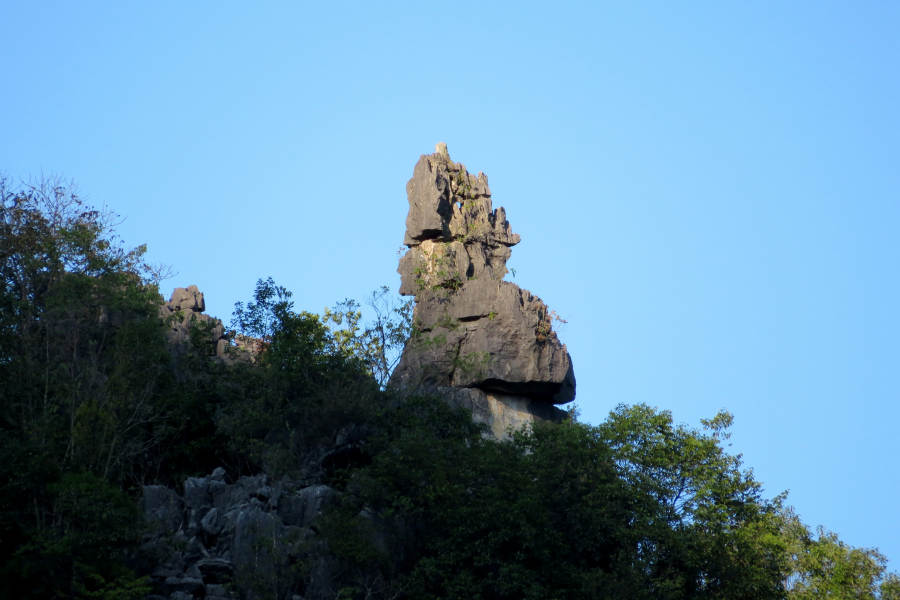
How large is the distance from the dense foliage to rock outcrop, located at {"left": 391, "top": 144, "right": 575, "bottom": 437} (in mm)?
3949

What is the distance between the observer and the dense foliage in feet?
76.2

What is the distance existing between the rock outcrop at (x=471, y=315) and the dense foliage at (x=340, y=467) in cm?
395

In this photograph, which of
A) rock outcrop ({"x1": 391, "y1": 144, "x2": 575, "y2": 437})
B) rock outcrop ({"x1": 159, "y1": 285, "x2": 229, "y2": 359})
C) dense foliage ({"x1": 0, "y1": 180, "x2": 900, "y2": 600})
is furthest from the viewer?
rock outcrop ({"x1": 391, "y1": 144, "x2": 575, "y2": 437})

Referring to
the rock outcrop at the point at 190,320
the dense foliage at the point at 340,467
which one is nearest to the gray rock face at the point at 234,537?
the dense foliage at the point at 340,467

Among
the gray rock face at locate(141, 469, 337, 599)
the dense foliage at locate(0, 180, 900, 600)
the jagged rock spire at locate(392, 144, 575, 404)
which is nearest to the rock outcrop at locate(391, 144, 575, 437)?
the jagged rock spire at locate(392, 144, 575, 404)

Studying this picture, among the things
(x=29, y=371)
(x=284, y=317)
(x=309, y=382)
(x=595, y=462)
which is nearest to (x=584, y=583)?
(x=595, y=462)

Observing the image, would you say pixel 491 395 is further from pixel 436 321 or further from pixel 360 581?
pixel 360 581

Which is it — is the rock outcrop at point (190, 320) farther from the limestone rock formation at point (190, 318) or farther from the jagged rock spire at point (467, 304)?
the jagged rock spire at point (467, 304)

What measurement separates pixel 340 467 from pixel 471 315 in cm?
964

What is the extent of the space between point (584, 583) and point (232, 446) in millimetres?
10664

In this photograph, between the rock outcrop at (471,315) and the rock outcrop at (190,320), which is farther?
the rock outcrop at (471,315)

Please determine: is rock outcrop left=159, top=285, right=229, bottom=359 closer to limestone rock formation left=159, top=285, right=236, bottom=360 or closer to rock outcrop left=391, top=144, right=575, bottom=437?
limestone rock formation left=159, top=285, right=236, bottom=360

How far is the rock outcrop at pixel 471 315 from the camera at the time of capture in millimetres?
36469

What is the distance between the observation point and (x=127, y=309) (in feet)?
99.5
